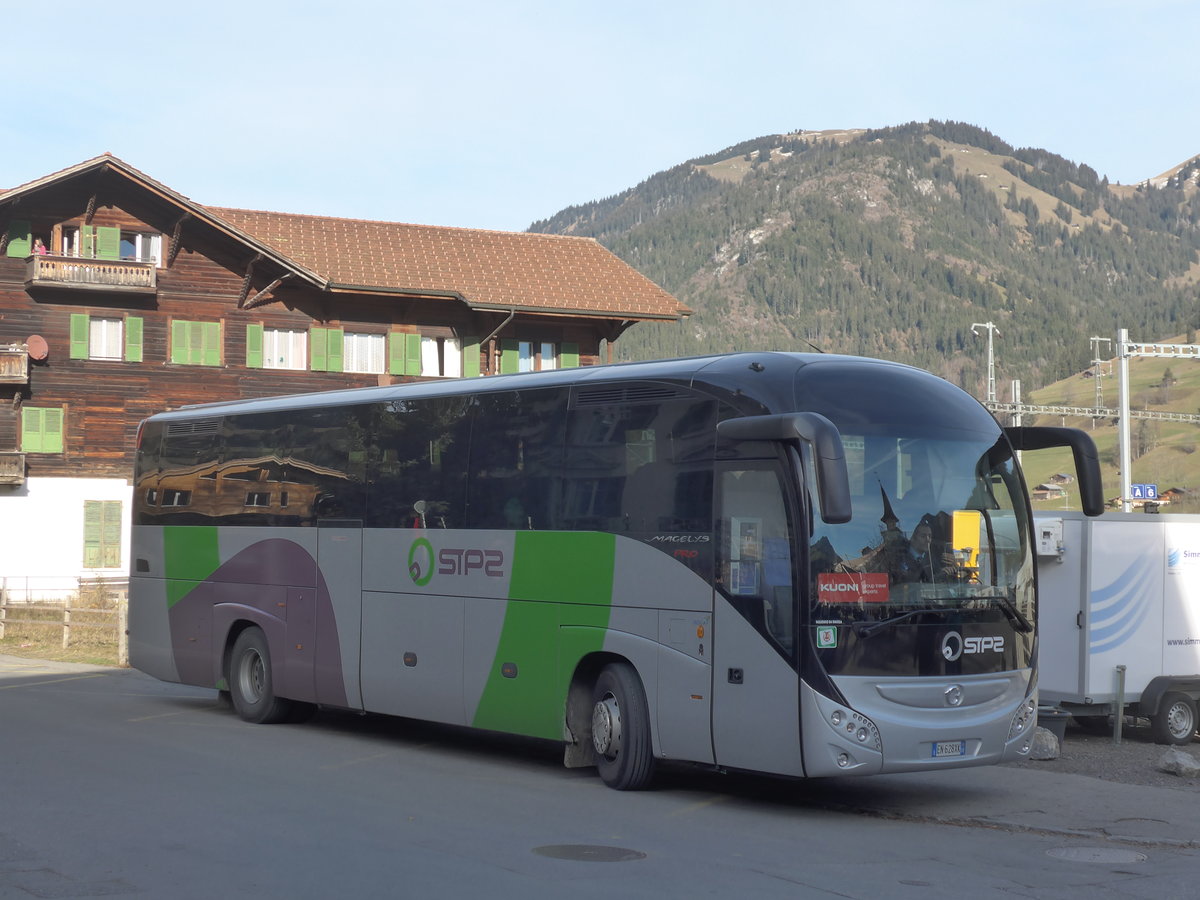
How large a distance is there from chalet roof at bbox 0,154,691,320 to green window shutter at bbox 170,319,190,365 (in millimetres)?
3087

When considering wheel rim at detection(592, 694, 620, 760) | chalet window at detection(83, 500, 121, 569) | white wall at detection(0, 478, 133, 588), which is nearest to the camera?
wheel rim at detection(592, 694, 620, 760)

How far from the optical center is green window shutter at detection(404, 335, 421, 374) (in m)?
47.5

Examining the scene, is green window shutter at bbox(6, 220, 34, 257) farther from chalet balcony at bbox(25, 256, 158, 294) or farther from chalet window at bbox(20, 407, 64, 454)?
chalet window at bbox(20, 407, 64, 454)

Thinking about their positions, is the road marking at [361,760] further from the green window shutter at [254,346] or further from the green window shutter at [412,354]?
the green window shutter at [412,354]

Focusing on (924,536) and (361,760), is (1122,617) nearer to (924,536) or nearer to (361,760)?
(924,536)

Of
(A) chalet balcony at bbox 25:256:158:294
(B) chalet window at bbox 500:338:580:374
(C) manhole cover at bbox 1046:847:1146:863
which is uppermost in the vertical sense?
(A) chalet balcony at bbox 25:256:158:294

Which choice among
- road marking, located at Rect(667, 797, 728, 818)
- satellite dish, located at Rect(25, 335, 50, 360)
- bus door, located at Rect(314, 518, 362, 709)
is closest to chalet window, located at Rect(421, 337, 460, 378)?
satellite dish, located at Rect(25, 335, 50, 360)

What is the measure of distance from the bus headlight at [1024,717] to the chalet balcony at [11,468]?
122 feet

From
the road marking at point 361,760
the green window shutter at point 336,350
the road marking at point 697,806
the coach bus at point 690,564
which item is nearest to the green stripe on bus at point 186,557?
the coach bus at point 690,564

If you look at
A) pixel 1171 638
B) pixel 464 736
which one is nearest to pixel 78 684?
pixel 464 736

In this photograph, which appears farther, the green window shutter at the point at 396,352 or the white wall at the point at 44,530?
the green window shutter at the point at 396,352

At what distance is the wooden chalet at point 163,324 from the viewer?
144 ft

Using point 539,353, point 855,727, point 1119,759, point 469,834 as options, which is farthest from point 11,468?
point 855,727

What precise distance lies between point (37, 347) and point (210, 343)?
490 centimetres
